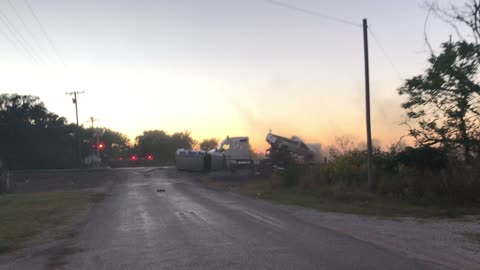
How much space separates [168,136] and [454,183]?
10849 cm

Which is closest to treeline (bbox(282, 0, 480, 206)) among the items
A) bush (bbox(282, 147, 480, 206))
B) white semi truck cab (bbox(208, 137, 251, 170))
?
bush (bbox(282, 147, 480, 206))

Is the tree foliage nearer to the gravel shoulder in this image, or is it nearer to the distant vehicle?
the distant vehicle

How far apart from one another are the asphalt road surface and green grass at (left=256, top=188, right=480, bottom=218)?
10.9ft

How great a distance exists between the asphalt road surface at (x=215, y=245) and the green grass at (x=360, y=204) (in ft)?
10.9

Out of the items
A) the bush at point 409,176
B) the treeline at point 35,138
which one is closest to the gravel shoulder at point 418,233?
the bush at point 409,176

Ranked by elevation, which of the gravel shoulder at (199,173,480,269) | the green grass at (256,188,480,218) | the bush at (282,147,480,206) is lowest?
the green grass at (256,188,480,218)

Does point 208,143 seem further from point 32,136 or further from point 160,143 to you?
point 32,136

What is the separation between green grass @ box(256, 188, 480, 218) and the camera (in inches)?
717

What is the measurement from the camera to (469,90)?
21.0 meters

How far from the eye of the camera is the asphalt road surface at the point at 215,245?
9.20 m

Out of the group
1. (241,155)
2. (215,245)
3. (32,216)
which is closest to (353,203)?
(215,245)

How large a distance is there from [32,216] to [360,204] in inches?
509

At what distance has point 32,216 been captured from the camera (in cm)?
1870

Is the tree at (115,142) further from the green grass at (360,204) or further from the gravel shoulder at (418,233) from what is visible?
the gravel shoulder at (418,233)
